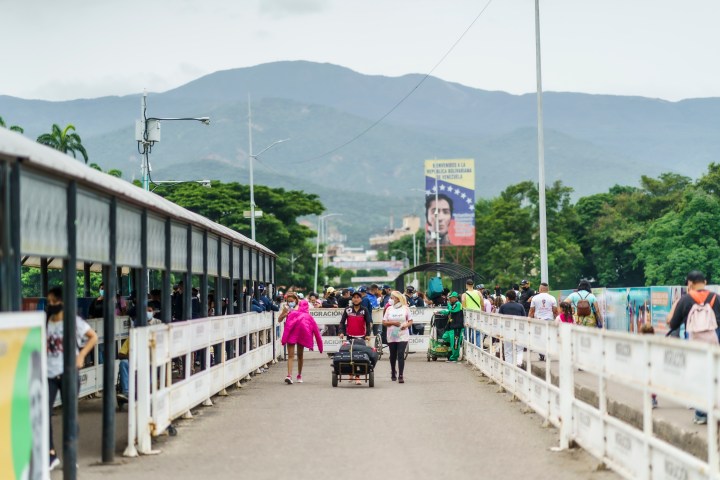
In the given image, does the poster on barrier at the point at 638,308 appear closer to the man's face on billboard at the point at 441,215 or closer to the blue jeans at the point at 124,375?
the blue jeans at the point at 124,375

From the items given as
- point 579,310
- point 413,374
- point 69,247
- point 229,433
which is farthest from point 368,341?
point 69,247

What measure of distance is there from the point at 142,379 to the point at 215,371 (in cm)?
653

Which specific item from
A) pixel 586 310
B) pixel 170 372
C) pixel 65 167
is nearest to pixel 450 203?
pixel 586 310

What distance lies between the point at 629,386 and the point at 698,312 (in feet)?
11.5

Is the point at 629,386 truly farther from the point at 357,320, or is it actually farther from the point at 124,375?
the point at 357,320

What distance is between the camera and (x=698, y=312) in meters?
15.0

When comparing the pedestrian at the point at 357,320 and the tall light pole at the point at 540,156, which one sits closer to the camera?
the pedestrian at the point at 357,320

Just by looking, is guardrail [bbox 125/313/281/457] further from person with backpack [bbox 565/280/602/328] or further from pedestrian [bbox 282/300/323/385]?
person with backpack [bbox 565/280/602/328]

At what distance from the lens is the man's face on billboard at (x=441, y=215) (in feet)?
342

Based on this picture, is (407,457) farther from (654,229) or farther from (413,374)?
(654,229)

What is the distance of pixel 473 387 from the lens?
2289 centimetres

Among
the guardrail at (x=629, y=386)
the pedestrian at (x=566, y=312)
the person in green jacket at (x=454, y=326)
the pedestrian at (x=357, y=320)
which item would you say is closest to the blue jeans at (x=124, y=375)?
the pedestrian at (x=357, y=320)

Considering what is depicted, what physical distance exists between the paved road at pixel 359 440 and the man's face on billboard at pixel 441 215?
81.8 meters

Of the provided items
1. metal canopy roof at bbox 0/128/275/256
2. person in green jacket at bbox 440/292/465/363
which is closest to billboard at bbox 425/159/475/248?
person in green jacket at bbox 440/292/465/363
